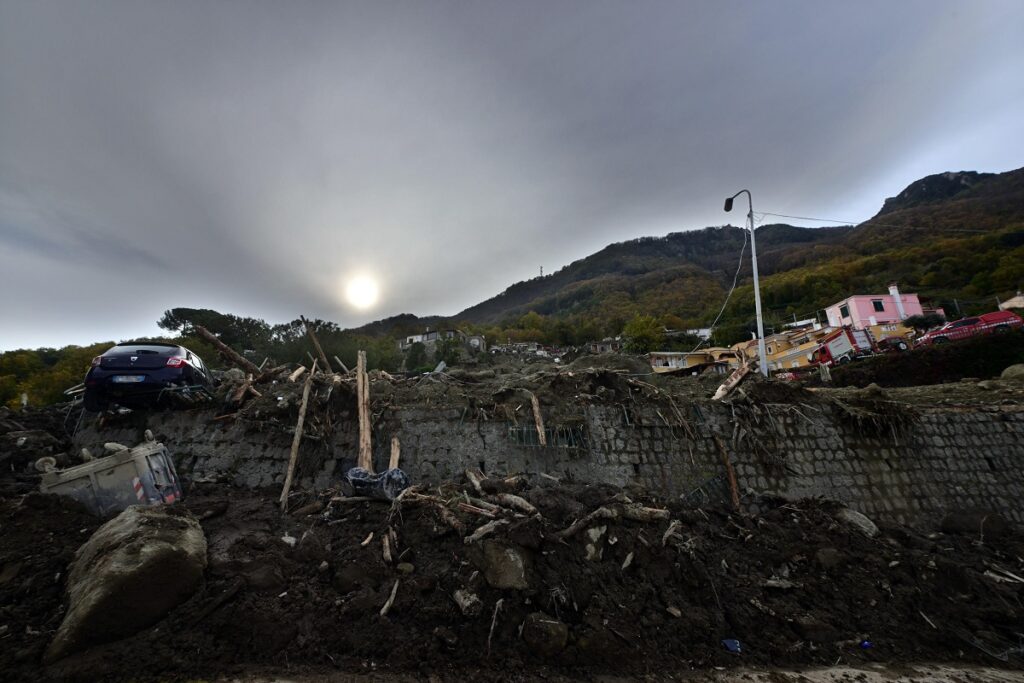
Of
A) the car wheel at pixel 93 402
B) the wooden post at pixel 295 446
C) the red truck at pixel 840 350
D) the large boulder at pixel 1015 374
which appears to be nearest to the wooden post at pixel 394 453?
the wooden post at pixel 295 446

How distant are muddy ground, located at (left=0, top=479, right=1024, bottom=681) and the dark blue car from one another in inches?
91.3

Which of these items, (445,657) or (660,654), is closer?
(445,657)

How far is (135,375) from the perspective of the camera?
6.79 metres

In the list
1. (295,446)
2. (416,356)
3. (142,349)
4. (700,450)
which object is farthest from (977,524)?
(416,356)

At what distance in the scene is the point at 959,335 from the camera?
21.5 meters

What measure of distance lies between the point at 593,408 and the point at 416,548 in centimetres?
443

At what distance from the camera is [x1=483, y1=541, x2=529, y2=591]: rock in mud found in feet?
13.4

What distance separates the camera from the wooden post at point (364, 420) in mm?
6754

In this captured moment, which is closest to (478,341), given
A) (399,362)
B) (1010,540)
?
(399,362)

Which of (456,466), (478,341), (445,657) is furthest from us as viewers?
(478,341)

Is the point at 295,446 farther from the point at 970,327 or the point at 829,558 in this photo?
the point at 970,327

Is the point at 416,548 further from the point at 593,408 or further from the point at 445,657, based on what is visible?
the point at 593,408

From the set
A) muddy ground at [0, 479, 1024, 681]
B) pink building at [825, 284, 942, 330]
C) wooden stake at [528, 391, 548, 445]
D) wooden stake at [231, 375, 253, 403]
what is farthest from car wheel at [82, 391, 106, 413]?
pink building at [825, 284, 942, 330]

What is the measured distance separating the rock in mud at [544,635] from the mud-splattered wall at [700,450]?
3.45 m
